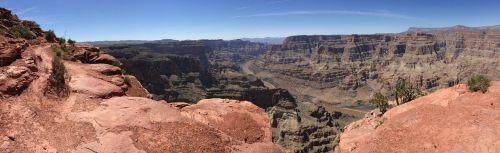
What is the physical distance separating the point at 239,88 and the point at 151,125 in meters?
113

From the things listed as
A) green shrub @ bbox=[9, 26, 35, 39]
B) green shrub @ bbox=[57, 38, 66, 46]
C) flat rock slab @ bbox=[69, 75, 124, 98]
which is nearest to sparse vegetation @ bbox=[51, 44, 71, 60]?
green shrub @ bbox=[9, 26, 35, 39]

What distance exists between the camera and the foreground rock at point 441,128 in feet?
67.9

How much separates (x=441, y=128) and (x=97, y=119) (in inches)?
693

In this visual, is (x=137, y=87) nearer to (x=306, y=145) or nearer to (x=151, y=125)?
(x=151, y=125)

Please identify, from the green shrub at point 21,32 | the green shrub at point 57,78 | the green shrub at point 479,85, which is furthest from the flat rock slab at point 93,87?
the green shrub at point 479,85

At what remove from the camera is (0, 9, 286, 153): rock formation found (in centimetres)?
1485

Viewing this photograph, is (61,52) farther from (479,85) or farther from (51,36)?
(479,85)

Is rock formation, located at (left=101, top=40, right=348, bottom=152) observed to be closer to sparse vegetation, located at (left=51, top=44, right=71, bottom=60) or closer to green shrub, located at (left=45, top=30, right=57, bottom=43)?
green shrub, located at (left=45, top=30, right=57, bottom=43)

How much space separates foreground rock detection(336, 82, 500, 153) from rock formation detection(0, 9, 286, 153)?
675cm

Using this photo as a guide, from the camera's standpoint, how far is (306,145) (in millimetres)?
71375

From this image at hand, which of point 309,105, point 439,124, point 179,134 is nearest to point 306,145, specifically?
point 309,105

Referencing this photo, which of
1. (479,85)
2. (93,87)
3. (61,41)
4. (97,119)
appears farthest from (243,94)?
(97,119)

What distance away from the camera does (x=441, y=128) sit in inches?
885

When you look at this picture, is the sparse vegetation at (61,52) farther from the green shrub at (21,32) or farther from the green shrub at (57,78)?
the green shrub at (57,78)
